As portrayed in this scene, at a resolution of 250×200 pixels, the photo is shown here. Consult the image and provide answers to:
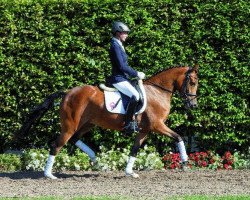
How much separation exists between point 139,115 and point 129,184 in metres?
1.32

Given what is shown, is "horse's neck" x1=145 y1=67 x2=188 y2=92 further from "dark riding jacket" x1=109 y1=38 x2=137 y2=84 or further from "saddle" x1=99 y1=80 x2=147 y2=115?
"dark riding jacket" x1=109 y1=38 x2=137 y2=84

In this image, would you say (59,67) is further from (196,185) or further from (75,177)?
(196,185)

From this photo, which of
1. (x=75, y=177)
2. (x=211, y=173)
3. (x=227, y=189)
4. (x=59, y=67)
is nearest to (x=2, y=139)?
(x=59, y=67)

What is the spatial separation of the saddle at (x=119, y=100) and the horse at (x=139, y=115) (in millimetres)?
85

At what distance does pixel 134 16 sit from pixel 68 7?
1315 millimetres

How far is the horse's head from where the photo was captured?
1140 centimetres

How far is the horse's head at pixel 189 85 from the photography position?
1140 cm

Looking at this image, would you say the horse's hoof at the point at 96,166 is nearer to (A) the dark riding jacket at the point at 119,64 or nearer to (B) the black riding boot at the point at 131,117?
(B) the black riding boot at the point at 131,117

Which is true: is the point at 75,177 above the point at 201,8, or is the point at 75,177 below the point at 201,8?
below

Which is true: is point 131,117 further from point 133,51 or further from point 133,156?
point 133,51

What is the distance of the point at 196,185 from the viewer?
408 inches

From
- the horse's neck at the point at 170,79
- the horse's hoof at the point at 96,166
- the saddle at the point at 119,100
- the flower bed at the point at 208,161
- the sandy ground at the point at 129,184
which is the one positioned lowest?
the horse's hoof at the point at 96,166

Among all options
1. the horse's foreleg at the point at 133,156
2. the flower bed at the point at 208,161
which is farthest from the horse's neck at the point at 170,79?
the flower bed at the point at 208,161

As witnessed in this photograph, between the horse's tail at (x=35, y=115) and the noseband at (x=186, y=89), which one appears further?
the horse's tail at (x=35, y=115)
